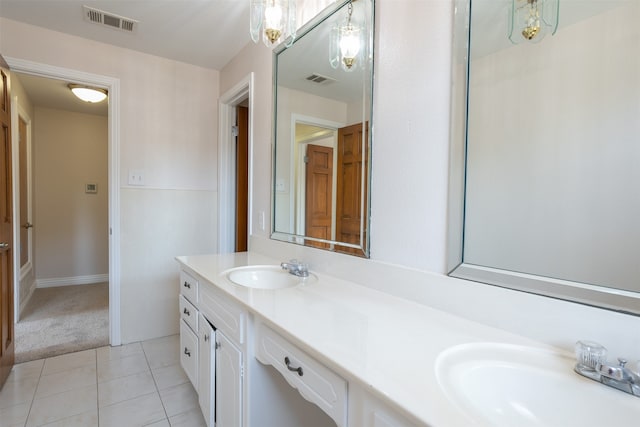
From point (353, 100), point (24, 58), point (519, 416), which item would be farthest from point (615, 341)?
point (24, 58)

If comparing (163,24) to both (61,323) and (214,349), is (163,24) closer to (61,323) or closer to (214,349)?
(214,349)

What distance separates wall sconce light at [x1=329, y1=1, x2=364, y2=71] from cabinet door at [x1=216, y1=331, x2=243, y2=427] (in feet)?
4.29

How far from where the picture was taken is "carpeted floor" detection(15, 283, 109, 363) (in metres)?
2.44

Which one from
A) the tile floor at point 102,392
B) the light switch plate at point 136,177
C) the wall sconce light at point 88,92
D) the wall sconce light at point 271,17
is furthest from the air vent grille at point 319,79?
the wall sconce light at point 88,92

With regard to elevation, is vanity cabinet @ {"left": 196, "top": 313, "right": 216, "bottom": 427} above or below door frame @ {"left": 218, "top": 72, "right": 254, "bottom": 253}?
below

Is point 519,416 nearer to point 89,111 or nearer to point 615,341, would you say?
point 615,341

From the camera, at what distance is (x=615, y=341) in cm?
68

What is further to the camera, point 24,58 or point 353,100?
point 24,58

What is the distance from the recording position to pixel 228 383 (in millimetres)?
1269

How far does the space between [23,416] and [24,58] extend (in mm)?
2200

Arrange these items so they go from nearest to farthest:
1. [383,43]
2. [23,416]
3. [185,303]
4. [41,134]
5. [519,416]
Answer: [519,416]
[383,43]
[23,416]
[185,303]
[41,134]

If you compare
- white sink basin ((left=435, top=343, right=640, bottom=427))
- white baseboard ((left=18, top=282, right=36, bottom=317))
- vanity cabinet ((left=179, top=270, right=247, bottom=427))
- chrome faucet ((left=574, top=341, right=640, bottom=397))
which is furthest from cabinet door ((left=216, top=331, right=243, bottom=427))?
white baseboard ((left=18, top=282, right=36, bottom=317))

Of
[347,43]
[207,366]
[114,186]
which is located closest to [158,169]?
[114,186]

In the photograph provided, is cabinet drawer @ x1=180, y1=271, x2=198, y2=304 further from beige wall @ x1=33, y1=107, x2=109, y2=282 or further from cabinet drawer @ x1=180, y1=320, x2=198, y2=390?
beige wall @ x1=33, y1=107, x2=109, y2=282
